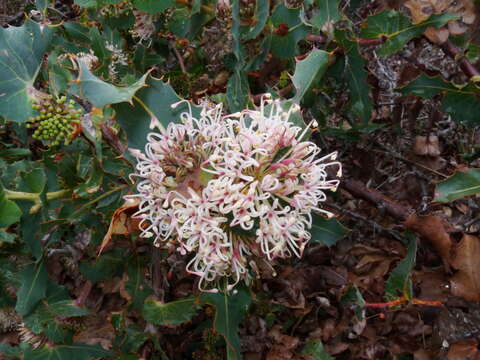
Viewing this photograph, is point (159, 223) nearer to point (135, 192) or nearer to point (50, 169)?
point (135, 192)

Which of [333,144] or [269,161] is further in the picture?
[333,144]

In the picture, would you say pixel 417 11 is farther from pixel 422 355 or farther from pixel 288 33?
pixel 422 355

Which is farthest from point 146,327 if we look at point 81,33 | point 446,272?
point 81,33

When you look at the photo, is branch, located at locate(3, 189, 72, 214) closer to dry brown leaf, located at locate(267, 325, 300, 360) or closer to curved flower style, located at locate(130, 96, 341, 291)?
curved flower style, located at locate(130, 96, 341, 291)

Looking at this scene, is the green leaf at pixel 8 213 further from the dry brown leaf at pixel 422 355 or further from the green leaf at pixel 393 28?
the dry brown leaf at pixel 422 355

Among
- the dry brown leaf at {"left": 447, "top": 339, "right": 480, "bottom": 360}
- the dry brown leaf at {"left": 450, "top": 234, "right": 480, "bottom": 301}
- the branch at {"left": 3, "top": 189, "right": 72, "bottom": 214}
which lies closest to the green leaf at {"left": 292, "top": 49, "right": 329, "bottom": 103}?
the dry brown leaf at {"left": 450, "top": 234, "right": 480, "bottom": 301}

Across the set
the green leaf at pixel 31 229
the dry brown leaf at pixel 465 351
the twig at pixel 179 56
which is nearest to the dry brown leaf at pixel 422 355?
the dry brown leaf at pixel 465 351

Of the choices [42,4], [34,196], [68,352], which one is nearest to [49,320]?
[68,352]
